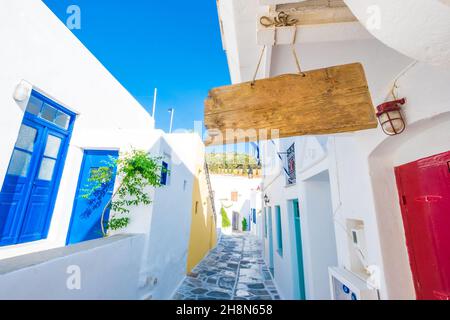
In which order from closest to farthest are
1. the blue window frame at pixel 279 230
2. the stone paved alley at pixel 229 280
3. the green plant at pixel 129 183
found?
the green plant at pixel 129 183, the stone paved alley at pixel 229 280, the blue window frame at pixel 279 230

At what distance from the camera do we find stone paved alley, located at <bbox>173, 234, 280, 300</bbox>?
5730 millimetres

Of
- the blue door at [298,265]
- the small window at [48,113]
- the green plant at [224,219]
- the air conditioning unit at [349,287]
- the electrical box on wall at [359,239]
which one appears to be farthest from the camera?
the green plant at [224,219]

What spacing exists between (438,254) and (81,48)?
6.09m

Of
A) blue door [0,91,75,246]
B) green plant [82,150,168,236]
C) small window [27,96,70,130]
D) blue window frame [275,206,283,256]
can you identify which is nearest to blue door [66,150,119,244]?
green plant [82,150,168,236]

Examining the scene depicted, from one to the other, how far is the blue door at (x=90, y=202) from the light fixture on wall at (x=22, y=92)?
1524 millimetres

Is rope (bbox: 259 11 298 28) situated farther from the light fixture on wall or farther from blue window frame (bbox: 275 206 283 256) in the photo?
blue window frame (bbox: 275 206 283 256)

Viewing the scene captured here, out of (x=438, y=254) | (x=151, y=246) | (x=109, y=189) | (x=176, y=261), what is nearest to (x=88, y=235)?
(x=109, y=189)

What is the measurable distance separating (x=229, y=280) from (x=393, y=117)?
7.10 meters

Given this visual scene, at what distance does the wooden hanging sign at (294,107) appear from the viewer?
36.9 inches

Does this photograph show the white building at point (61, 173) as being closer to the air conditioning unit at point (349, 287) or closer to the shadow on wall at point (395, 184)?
the air conditioning unit at point (349, 287)

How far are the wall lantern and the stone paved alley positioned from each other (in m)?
5.68

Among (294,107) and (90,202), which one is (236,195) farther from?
(294,107)

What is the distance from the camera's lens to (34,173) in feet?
11.1

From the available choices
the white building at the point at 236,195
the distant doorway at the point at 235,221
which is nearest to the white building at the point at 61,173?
the white building at the point at 236,195
